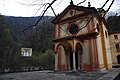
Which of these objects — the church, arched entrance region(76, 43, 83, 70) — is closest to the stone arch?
the church

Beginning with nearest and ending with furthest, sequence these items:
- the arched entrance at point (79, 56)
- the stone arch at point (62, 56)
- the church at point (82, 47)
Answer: the church at point (82, 47) < the arched entrance at point (79, 56) < the stone arch at point (62, 56)

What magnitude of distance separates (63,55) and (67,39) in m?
3.05

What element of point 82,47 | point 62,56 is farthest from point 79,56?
point 62,56

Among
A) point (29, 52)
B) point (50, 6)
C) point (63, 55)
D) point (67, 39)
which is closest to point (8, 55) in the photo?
point (63, 55)

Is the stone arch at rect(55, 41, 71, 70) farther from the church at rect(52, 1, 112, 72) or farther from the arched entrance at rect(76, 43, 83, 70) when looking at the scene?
the arched entrance at rect(76, 43, 83, 70)

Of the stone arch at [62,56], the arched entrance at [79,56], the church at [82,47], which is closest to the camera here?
the church at [82,47]

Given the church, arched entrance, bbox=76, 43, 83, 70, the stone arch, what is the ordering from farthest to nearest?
the stone arch
arched entrance, bbox=76, 43, 83, 70
the church

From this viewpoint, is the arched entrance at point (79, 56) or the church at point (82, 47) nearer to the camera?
the church at point (82, 47)

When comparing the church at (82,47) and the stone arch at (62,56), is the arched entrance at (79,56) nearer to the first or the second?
the church at (82,47)

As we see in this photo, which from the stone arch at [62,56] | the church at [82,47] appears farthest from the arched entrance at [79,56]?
the stone arch at [62,56]

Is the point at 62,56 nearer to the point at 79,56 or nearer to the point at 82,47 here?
the point at 79,56

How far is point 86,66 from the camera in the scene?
17109 millimetres

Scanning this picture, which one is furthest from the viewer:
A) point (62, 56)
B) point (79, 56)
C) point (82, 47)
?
point (62, 56)

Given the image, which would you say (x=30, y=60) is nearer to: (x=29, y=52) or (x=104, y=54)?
(x=29, y=52)
